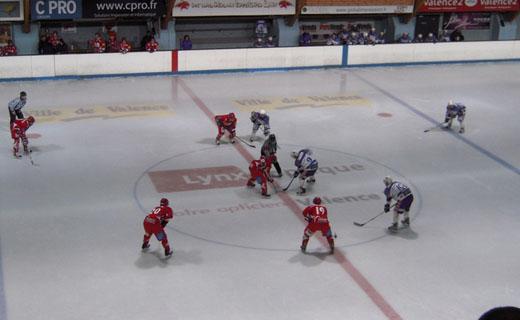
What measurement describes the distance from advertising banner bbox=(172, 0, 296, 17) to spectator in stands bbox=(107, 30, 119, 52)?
95.5 inches

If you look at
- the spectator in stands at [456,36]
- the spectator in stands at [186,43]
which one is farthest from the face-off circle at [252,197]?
the spectator in stands at [456,36]

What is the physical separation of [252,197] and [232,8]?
15.9 metres

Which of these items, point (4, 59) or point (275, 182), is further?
point (4, 59)

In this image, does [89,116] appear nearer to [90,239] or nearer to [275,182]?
[275,182]

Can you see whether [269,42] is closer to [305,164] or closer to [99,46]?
[99,46]

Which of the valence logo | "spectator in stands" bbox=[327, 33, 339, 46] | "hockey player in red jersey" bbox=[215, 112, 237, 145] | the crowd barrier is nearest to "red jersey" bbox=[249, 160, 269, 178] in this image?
the valence logo

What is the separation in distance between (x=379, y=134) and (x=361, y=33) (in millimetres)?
12115

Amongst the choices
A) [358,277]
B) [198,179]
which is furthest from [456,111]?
[358,277]

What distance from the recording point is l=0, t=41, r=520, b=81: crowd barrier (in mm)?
21672

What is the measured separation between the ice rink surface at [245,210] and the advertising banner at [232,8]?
6.57 meters

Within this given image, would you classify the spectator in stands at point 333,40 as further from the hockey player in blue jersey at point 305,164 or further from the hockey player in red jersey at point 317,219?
the hockey player in red jersey at point 317,219

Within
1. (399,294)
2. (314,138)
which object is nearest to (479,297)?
(399,294)

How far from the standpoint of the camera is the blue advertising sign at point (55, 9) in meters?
24.0

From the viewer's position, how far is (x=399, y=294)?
9047 millimetres
